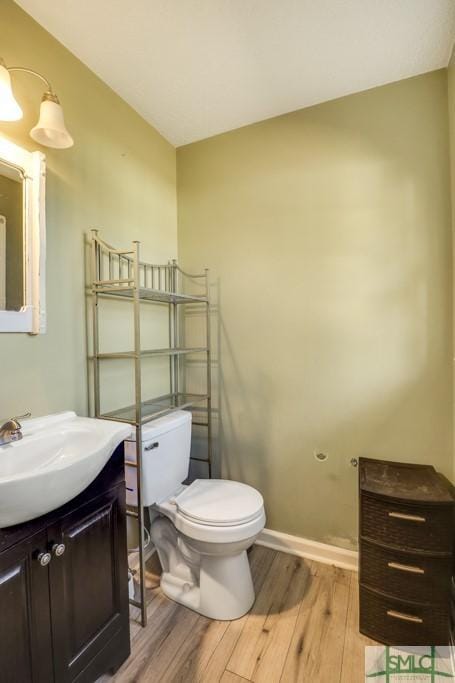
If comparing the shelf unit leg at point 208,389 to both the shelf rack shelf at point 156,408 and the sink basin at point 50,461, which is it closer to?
the shelf rack shelf at point 156,408

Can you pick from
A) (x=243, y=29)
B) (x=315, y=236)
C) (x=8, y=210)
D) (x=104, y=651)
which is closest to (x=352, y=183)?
(x=315, y=236)

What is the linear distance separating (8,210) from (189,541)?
152 centimetres

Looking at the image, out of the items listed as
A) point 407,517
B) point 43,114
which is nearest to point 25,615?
point 407,517

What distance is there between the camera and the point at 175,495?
1.59 meters

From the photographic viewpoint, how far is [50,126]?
1.14 metres

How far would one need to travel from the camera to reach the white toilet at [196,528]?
1.37m

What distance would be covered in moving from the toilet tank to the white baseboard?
651 mm

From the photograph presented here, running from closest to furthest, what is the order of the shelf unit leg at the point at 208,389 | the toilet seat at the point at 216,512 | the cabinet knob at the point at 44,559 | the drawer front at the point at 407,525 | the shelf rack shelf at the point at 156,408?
the cabinet knob at the point at 44,559
the drawer front at the point at 407,525
the toilet seat at the point at 216,512
the shelf rack shelf at the point at 156,408
the shelf unit leg at the point at 208,389

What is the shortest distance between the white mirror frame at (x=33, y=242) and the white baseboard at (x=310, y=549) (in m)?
1.61

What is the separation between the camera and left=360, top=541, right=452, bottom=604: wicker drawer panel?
124 cm

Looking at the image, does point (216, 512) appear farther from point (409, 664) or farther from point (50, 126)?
point (50, 126)

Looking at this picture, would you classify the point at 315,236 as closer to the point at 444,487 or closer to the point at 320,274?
the point at 320,274

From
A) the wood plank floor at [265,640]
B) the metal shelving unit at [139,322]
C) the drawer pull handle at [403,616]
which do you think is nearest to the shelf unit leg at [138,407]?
the metal shelving unit at [139,322]

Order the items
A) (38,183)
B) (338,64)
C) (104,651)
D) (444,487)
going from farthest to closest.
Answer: (338,64)
(444,487)
(38,183)
(104,651)
